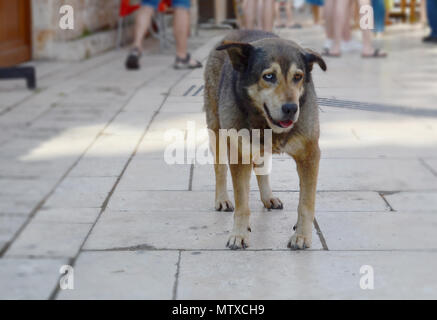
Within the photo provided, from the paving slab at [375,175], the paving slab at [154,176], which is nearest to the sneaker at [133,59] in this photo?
the paving slab at [154,176]

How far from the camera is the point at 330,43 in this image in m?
10.5

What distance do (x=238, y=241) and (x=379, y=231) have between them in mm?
736

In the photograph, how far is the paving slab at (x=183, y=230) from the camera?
12.1 ft

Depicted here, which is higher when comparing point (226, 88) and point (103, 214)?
point (226, 88)

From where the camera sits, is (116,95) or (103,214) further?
(116,95)

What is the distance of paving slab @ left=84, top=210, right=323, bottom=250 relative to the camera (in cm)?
368

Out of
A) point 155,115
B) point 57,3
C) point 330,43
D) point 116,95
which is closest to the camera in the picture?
point 155,115

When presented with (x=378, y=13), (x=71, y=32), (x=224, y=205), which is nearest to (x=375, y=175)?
(x=224, y=205)

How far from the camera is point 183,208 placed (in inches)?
168

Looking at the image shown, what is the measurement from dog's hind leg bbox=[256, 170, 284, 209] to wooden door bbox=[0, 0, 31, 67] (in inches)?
218

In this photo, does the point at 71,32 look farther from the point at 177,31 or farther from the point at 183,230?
the point at 183,230

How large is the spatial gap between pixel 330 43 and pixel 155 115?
4638 millimetres

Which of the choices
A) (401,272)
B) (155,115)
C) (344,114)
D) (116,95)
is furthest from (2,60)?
(401,272)

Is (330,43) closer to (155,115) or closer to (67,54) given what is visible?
(67,54)
